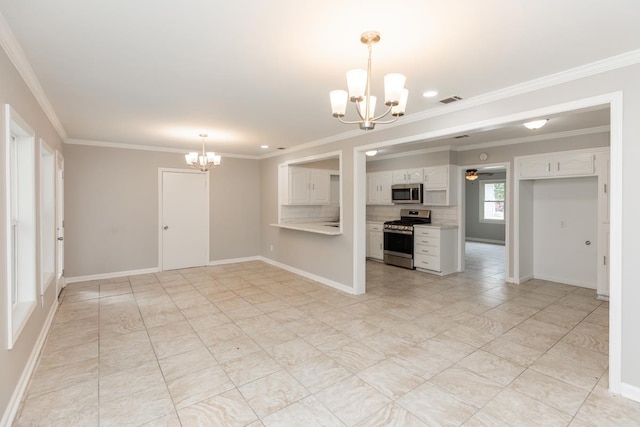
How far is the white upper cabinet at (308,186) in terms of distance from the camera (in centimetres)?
640

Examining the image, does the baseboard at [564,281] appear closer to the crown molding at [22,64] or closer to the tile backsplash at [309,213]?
the tile backsplash at [309,213]

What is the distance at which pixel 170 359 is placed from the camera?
2883 millimetres

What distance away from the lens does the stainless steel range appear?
6543mm

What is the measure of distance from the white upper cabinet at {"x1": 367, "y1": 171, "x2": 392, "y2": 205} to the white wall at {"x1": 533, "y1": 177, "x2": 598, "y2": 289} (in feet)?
9.08

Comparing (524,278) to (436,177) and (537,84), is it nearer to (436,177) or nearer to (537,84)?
(436,177)

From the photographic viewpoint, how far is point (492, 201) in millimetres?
10789

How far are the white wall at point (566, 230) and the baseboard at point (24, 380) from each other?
22.7ft

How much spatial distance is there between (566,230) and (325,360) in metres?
4.88

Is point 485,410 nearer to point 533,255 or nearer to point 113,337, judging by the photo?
point 113,337

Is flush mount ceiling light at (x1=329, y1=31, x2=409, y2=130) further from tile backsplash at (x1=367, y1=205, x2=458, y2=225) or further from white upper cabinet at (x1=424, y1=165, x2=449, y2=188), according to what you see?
tile backsplash at (x1=367, y1=205, x2=458, y2=225)

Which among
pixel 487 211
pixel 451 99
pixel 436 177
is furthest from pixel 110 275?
pixel 487 211

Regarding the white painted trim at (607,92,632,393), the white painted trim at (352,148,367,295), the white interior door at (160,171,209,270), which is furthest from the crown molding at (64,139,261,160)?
the white painted trim at (607,92,632,393)

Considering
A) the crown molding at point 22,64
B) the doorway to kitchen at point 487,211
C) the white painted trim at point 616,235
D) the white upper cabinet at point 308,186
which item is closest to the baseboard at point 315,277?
the white upper cabinet at point 308,186

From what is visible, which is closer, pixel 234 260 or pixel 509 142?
pixel 509 142
